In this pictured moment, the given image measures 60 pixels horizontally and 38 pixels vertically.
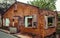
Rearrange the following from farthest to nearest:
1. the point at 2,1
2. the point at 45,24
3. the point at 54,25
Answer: the point at 2,1 → the point at 54,25 → the point at 45,24

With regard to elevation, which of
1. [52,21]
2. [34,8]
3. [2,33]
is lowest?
[2,33]

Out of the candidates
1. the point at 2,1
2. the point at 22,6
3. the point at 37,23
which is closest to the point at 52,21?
the point at 37,23

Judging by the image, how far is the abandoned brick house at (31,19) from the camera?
436 cm

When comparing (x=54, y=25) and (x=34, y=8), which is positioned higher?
(x=34, y=8)

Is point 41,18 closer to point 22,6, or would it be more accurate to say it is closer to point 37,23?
point 37,23

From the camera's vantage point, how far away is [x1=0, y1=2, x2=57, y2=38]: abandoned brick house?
14.3 feet

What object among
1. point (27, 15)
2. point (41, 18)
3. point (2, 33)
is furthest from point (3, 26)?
point (41, 18)

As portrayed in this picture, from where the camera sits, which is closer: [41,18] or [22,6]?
[41,18]

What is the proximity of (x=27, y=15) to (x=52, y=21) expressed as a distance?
0.68 meters

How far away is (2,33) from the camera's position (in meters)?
4.55

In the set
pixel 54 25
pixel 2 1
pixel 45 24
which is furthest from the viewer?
pixel 2 1

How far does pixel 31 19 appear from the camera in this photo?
15.7 ft

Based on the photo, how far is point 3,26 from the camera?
4.73 meters

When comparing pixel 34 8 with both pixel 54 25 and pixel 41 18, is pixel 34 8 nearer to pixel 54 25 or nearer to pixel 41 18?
pixel 41 18
